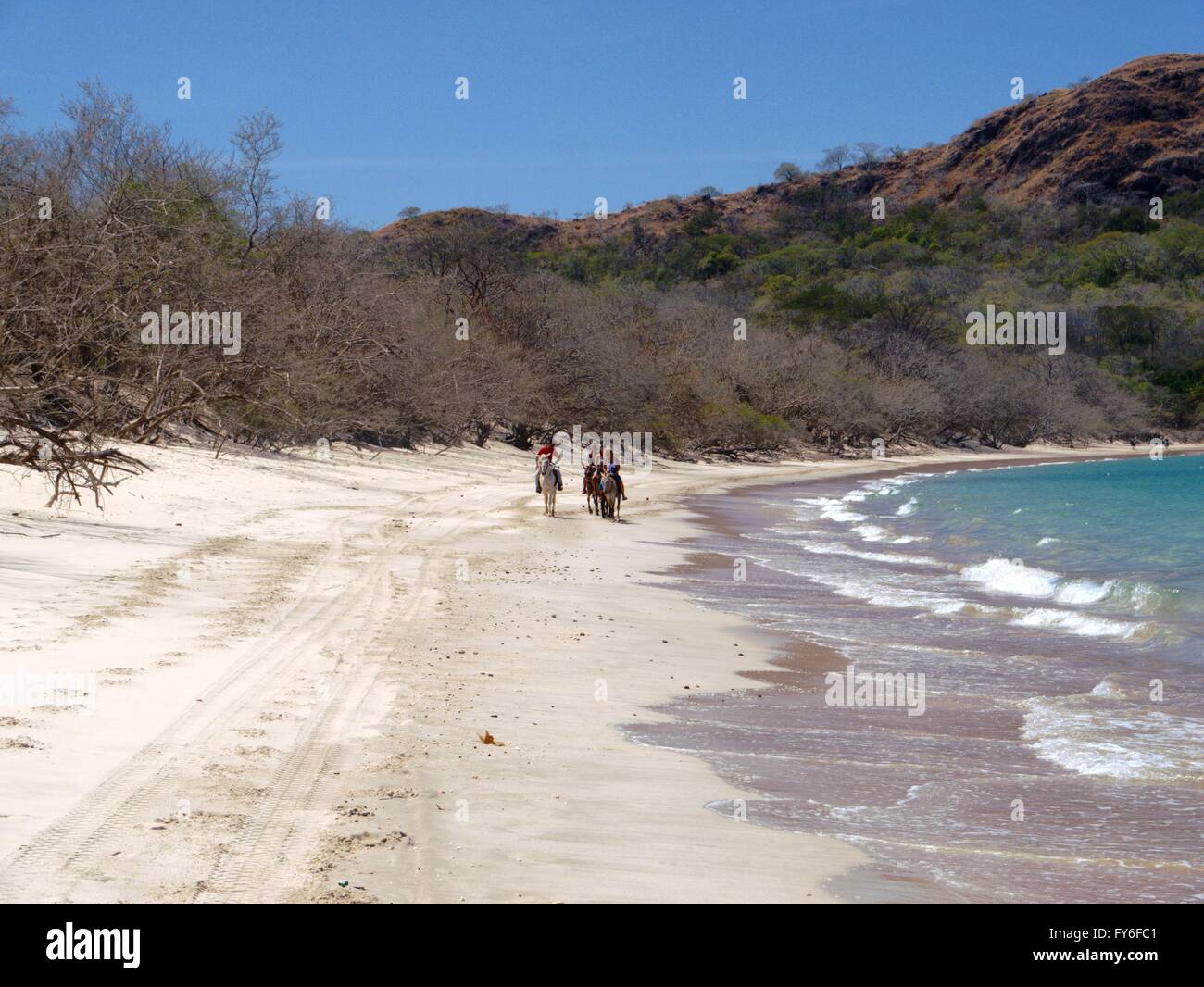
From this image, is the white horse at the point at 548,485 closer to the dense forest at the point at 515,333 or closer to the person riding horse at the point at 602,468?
the person riding horse at the point at 602,468

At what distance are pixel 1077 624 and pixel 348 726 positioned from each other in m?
9.20

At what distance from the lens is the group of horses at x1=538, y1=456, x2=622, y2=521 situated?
25.0m

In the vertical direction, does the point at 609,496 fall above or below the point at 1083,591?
above

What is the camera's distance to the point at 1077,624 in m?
13.7

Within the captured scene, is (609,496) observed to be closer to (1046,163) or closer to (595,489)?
(595,489)

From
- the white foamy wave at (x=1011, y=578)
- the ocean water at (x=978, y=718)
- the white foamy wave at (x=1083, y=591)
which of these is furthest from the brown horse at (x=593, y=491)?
the white foamy wave at (x=1083, y=591)

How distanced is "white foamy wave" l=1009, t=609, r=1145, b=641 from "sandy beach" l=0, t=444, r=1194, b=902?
11.4ft

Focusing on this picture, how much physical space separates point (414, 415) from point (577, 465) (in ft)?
24.0

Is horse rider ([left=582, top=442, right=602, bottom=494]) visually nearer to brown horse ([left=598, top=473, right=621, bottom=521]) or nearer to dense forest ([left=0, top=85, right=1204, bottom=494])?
brown horse ([left=598, top=473, right=621, bottom=521])

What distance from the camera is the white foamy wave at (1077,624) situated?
13203 millimetres

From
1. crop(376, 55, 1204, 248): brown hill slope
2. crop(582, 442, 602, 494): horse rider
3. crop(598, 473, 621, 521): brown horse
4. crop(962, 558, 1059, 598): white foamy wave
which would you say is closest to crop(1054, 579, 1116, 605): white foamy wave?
crop(962, 558, 1059, 598): white foamy wave

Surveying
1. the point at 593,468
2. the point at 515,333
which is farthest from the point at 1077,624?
the point at 515,333

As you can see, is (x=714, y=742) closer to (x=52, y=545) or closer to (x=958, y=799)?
(x=958, y=799)

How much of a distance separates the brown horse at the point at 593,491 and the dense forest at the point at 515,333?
290 inches
